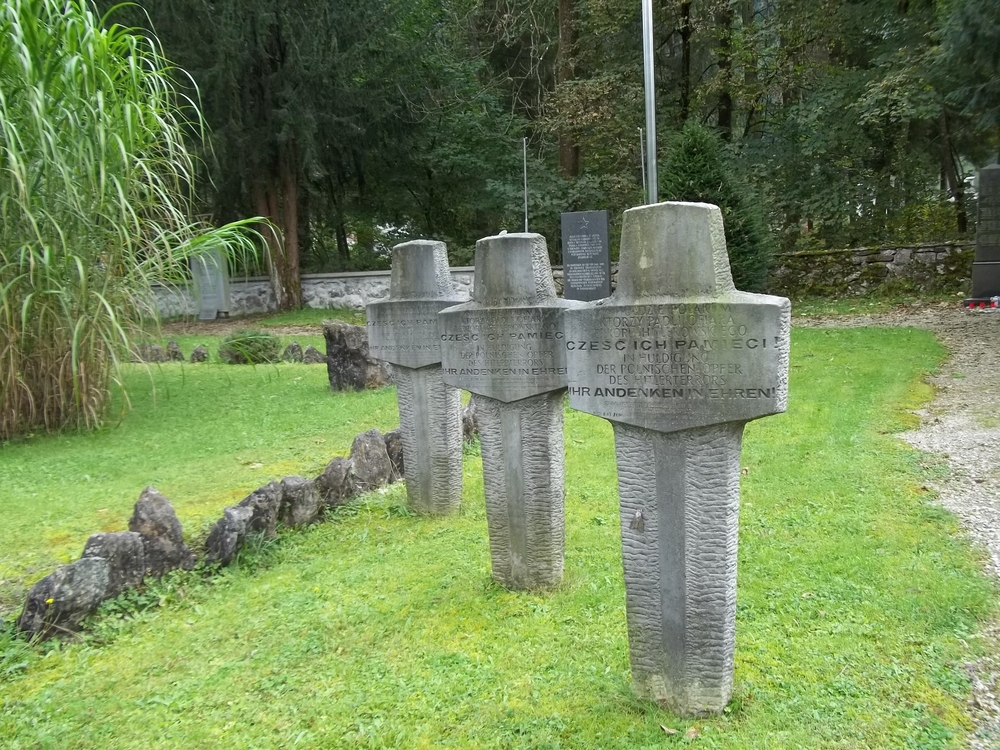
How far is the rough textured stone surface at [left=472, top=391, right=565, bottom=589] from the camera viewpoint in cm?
396

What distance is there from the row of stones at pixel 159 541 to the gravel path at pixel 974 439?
3.56 metres

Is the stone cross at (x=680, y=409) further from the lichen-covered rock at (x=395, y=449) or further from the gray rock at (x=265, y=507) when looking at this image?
the lichen-covered rock at (x=395, y=449)

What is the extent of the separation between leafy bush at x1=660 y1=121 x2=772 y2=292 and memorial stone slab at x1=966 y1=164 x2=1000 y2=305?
348cm

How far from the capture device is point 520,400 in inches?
156

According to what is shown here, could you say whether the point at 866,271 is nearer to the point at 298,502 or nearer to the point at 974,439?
the point at 974,439

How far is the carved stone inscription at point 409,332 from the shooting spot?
208 inches

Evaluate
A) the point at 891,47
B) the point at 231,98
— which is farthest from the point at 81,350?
the point at 891,47

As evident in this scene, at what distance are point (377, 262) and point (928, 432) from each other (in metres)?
19.0

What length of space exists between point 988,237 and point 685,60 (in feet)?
30.1

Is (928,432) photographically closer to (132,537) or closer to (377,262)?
(132,537)

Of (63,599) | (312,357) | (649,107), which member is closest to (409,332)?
(63,599)

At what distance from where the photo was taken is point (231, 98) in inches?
687

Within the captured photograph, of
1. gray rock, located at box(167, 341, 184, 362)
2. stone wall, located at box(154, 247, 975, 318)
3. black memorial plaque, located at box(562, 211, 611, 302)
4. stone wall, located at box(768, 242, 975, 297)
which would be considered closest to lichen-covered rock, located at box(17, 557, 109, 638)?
gray rock, located at box(167, 341, 184, 362)

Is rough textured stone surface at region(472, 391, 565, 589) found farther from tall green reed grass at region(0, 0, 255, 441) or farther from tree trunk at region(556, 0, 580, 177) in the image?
tree trunk at region(556, 0, 580, 177)
